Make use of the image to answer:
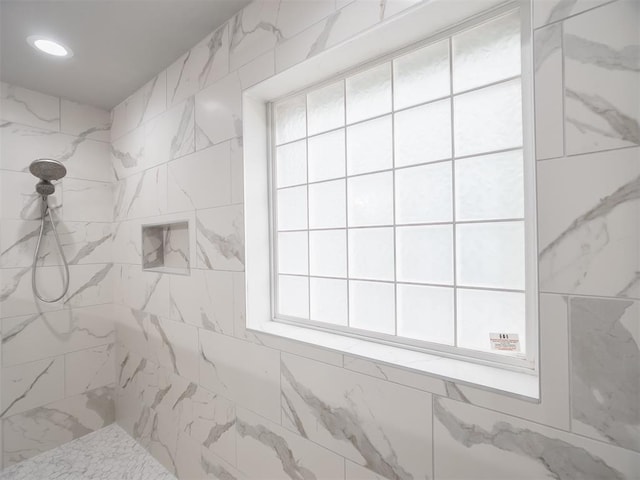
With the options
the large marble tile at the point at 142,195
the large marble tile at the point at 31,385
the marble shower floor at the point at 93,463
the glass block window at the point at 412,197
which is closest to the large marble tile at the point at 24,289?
the large marble tile at the point at 31,385

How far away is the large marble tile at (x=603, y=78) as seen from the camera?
66 cm

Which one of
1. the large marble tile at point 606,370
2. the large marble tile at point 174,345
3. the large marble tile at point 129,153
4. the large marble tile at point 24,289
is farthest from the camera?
the large marble tile at point 129,153

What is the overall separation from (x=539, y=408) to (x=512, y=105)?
82cm

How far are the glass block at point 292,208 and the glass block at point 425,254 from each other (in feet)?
1.58

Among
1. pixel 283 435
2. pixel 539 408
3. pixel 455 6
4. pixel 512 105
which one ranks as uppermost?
pixel 455 6

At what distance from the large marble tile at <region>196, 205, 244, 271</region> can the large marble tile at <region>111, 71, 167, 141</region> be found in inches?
32.3

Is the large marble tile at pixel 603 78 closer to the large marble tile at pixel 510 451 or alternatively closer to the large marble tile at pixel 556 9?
the large marble tile at pixel 556 9

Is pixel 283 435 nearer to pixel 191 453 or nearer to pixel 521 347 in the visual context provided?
pixel 191 453

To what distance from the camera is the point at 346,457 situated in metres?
1.11

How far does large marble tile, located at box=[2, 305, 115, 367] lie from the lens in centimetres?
200

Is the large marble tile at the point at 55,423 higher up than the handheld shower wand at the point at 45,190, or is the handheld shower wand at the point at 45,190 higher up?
the handheld shower wand at the point at 45,190

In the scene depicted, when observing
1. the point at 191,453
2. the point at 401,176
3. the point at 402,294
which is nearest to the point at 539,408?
the point at 402,294

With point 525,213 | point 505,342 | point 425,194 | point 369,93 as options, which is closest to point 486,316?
point 505,342

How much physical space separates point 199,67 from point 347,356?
1.59 meters
